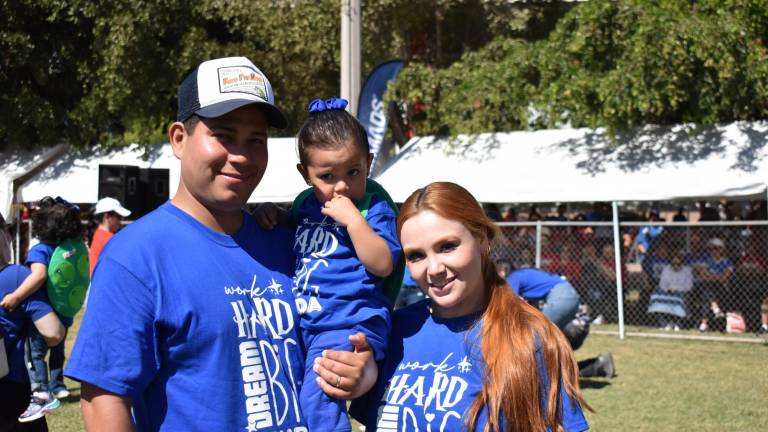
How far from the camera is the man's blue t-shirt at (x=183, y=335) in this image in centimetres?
227

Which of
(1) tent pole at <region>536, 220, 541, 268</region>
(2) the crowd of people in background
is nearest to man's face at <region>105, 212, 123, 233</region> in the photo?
(2) the crowd of people in background

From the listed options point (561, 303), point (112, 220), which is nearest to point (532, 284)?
point (561, 303)

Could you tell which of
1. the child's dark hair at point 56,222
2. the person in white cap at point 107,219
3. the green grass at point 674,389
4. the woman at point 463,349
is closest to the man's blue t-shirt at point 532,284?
the green grass at point 674,389

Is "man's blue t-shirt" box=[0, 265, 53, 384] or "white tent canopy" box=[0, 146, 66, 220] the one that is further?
"white tent canopy" box=[0, 146, 66, 220]

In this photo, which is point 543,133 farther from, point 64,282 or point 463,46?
point 64,282

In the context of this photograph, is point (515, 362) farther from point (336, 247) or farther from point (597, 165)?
point (597, 165)

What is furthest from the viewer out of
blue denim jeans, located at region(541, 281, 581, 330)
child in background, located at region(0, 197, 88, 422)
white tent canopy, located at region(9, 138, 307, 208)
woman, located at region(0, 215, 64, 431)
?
white tent canopy, located at region(9, 138, 307, 208)

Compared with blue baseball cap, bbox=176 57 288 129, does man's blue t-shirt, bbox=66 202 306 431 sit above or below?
below

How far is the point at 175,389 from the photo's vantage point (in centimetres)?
233

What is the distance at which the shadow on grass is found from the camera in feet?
33.8

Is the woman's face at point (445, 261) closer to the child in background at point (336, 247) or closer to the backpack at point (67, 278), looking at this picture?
the child in background at point (336, 247)

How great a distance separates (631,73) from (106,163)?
12049 mm

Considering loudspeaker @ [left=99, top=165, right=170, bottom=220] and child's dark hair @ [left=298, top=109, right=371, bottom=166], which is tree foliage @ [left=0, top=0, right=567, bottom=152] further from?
child's dark hair @ [left=298, top=109, right=371, bottom=166]

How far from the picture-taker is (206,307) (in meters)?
2.37
